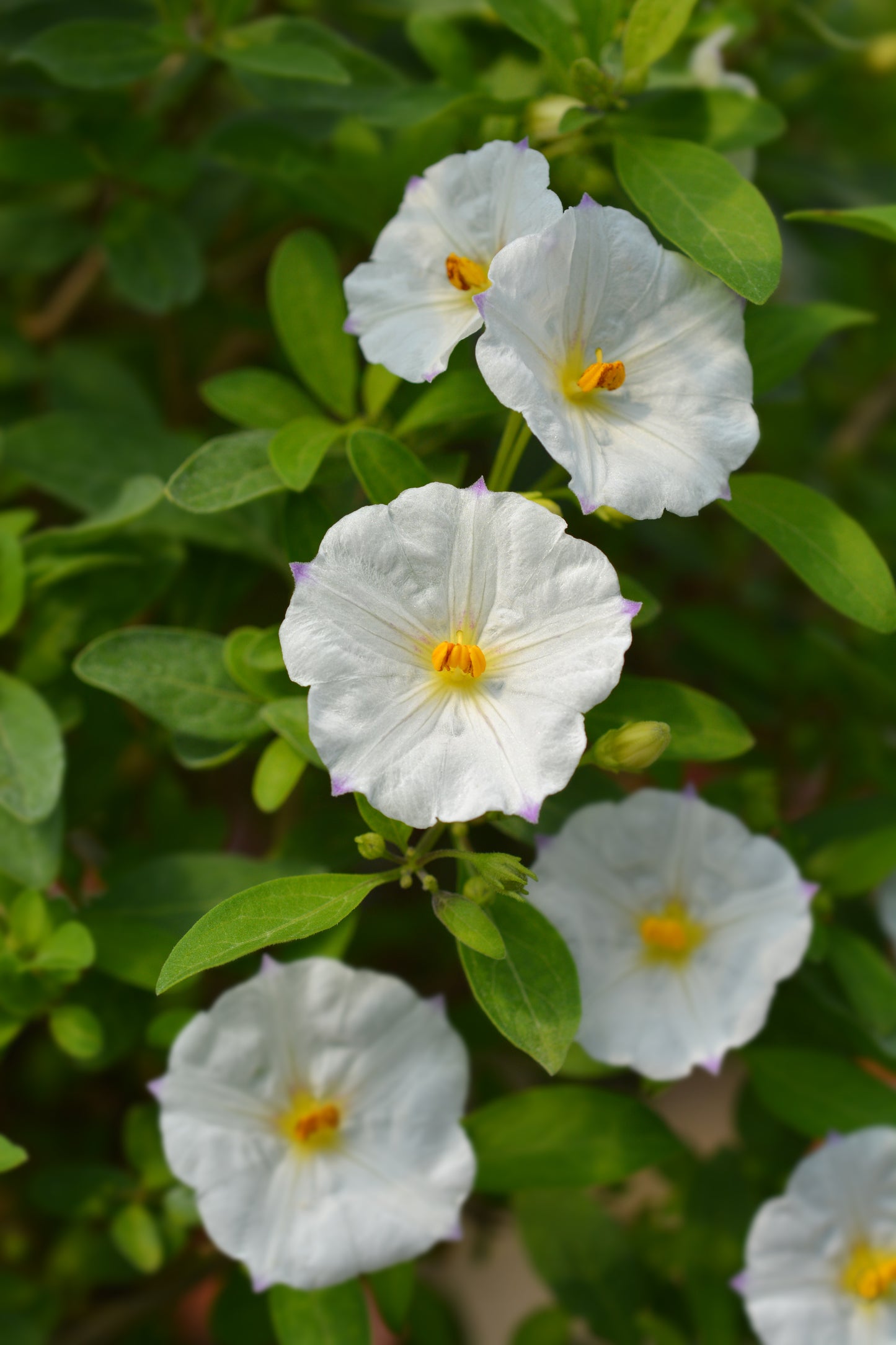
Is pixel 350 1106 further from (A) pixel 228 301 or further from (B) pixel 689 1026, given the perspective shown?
(A) pixel 228 301

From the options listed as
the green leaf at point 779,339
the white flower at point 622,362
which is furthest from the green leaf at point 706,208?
the green leaf at point 779,339

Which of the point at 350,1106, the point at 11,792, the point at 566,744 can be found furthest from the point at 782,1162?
the point at 11,792

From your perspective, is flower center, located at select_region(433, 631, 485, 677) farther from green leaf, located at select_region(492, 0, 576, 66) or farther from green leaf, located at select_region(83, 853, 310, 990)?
green leaf, located at select_region(492, 0, 576, 66)

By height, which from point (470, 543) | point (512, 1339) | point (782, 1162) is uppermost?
point (470, 543)

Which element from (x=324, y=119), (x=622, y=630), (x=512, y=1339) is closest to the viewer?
(x=622, y=630)

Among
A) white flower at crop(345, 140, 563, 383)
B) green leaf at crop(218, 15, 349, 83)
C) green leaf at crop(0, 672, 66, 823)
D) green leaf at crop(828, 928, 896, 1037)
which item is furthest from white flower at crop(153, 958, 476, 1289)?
green leaf at crop(218, 15, 349, 83)

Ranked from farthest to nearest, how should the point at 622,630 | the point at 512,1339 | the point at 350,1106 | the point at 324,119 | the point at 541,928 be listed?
the point at 512,1339 → the point at 324,119 → the point at 350,1106 → the point at 541,928 → the point at 622,630

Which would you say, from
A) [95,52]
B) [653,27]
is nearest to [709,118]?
[653,27]

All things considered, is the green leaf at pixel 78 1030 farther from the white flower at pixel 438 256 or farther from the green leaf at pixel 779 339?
the green leaf at pixel 779 339
